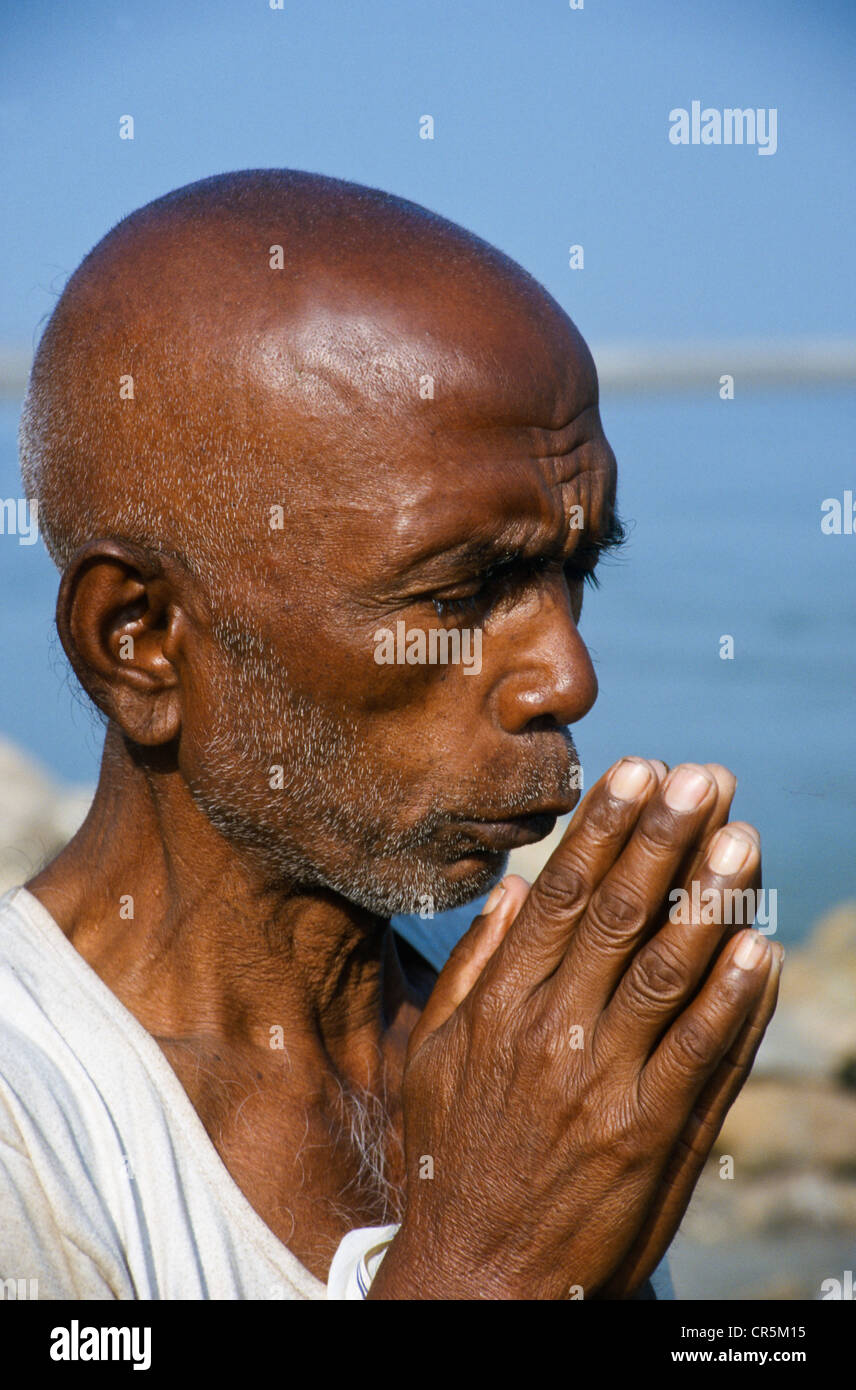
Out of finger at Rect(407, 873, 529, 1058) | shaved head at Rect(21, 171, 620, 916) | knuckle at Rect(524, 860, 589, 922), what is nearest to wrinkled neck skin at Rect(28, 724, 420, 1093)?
shaved head at Rect(21, 171, 620, 916)

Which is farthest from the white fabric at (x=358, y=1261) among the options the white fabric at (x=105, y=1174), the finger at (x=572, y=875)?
the finger at (x=572, y=875)

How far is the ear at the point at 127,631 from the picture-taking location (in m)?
2.46

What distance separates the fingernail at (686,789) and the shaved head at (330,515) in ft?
1.08

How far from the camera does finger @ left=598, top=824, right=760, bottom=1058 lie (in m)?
2.11

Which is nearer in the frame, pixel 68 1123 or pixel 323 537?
pixel 68 1123

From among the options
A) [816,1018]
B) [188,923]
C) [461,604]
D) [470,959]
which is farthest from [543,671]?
[816,1018]

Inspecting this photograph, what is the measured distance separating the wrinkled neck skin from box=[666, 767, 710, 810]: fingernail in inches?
33.6

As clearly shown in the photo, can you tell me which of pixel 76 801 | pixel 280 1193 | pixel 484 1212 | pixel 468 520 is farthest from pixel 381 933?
pixel 76 801

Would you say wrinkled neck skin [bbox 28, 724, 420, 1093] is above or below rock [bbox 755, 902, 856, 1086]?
above

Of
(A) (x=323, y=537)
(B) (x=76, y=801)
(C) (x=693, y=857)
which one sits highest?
(A) (x=323, y=537)

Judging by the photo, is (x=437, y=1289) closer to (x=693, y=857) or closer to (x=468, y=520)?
(x=693, y=857)

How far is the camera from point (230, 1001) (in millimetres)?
2672

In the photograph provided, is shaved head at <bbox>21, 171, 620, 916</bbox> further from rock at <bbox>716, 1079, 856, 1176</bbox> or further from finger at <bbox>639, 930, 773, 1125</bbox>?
rock at <bbox>716, 1079, 856, 1176</bbox>

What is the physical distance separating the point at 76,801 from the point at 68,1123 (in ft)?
24.8
